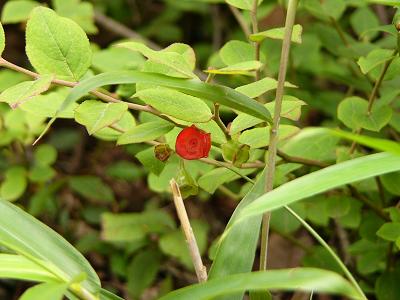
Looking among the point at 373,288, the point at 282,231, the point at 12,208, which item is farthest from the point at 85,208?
the point at 12,208

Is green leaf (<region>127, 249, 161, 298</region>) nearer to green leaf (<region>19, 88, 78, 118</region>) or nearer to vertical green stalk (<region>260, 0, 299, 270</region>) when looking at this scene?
green leaf (<region>19, 88, 78, 118</region>)

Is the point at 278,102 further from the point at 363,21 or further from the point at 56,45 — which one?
the point at 363,21

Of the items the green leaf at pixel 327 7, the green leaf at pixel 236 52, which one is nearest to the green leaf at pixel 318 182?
the green leaf at pixel 236 52

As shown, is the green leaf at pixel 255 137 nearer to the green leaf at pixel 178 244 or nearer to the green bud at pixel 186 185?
the green bud at pixel 186 185

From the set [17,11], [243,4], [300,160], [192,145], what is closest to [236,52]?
[243,4]

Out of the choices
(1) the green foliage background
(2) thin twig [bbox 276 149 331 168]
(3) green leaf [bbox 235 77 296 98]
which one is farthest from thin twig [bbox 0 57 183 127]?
(2) thin twig [bbox 276 149 331 168]

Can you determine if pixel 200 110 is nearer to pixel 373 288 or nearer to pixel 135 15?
pixel 373 288
